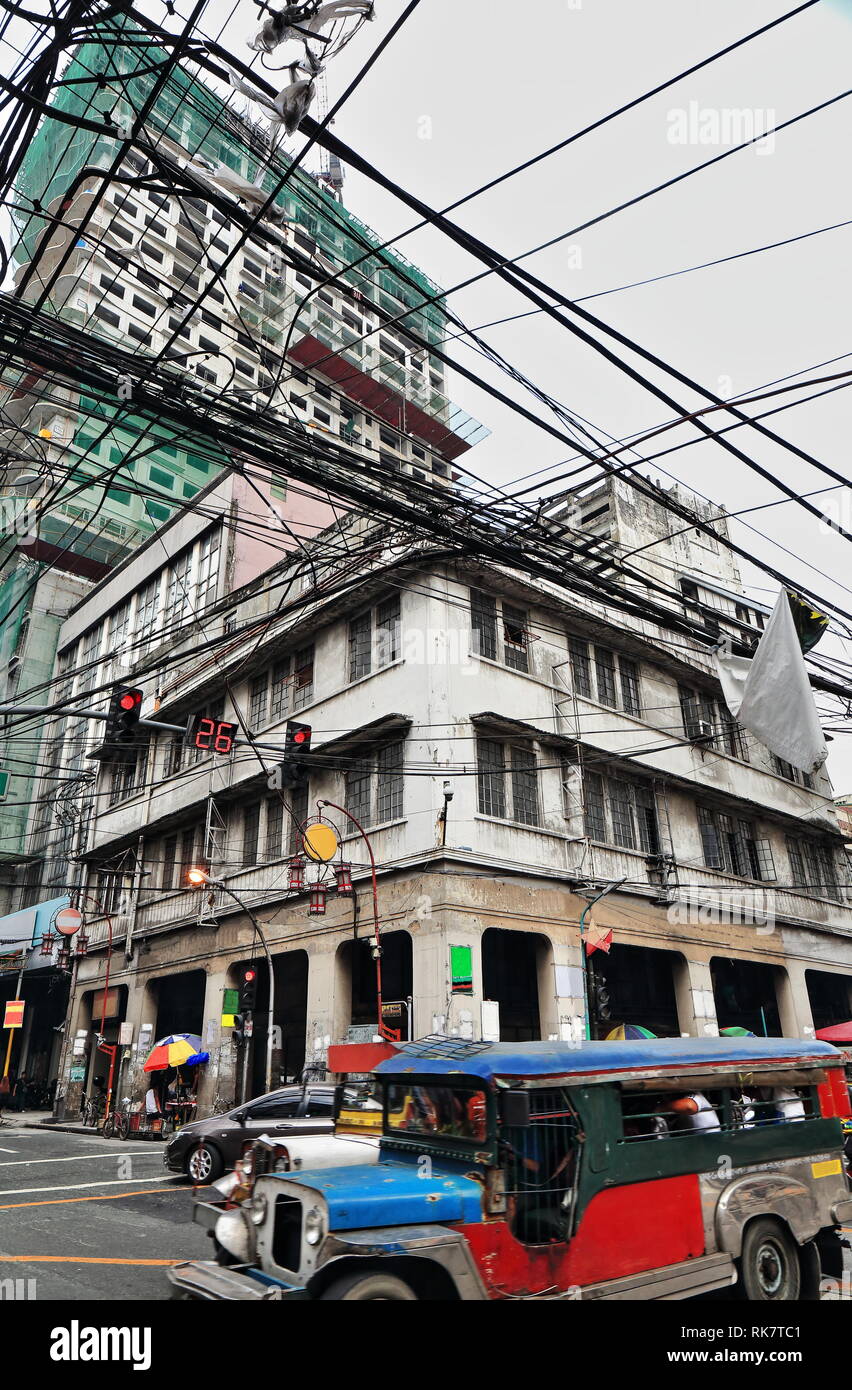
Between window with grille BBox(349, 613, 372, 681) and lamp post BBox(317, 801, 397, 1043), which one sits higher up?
window with grille BBox(349, 613, 372, 681)

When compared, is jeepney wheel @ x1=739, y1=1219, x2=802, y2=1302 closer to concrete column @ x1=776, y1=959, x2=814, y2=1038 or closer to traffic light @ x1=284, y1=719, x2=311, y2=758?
traffic light @ x1=284, y1=719, x2=311, y2=758

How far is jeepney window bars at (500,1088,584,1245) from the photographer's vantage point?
6.17m

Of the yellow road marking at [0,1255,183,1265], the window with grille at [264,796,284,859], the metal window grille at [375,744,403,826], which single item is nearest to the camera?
the yellow road marking at [0,1255,183,1265]

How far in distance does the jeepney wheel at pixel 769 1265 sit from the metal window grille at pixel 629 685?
737 inches

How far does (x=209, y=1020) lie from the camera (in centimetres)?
2609

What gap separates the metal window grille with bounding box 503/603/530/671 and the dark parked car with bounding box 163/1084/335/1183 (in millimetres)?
12145

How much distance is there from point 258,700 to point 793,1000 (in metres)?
19.7

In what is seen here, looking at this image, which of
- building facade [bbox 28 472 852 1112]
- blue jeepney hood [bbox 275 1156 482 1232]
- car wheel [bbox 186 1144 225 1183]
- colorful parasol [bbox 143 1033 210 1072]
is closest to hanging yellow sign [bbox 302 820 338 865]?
building facade [bbox 28 472 852 1112]

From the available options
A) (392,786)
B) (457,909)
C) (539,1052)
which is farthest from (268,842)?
(539,1052)

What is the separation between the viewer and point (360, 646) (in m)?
24.0

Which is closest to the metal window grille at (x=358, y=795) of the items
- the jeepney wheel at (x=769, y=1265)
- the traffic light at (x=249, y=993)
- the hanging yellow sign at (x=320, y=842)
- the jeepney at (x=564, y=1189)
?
the hanging yellow sign at (x=320, y=842)

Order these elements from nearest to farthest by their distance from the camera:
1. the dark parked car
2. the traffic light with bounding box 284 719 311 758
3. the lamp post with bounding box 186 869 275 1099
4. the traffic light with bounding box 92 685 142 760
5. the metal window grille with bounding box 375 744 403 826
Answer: the traffic light with bounding box 92 685 142 760, the dark parked car, the traffic light with bounding box 284 719 311 758, the metal window grille with bounding box 375 744 403 826, the lamp post with bounding box 186 869 275 1099

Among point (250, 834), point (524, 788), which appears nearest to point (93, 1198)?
point (524, 788)

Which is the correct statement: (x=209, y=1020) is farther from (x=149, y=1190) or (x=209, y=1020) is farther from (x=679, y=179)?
(x=679, y=179)
